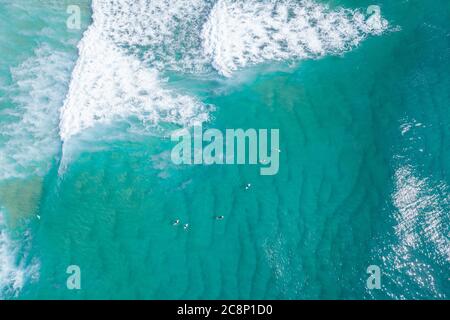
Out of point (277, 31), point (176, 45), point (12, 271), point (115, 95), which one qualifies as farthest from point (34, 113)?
point (277, 31)

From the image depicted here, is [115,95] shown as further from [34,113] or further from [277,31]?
[277,31]

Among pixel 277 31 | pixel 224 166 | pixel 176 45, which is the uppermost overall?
pixel 277 31

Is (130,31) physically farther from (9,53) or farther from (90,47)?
(9,53)

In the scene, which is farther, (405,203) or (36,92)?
(36,92)

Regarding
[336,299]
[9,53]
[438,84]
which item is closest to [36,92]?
[9,53]

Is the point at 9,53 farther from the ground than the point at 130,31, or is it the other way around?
the point at 130,31
